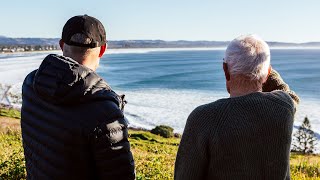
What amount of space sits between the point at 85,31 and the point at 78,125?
1.93 feet

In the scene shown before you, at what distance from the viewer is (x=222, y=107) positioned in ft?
8.69

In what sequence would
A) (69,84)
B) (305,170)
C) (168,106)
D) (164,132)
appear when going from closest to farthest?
(69,84) < (305,170) < (164,132) < (168,106)

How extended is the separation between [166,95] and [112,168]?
61.4 metres

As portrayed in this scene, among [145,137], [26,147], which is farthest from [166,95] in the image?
[26,147]

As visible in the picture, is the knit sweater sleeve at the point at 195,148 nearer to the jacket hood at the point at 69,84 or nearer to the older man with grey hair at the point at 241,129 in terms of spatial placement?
the older man with grey hair at the point at 241,129

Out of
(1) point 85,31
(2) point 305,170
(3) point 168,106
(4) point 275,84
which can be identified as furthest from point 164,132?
(1) point 85,31

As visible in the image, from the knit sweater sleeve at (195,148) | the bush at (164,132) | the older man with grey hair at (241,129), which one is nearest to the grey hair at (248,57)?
the older man with grey hair at (241,129)

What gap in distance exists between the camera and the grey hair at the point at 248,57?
8.87 ft

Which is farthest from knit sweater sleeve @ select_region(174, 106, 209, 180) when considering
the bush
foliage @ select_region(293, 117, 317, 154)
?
the bush

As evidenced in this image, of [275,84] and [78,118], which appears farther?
[275,84]

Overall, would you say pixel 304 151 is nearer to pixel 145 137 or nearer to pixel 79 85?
pixel 145 137

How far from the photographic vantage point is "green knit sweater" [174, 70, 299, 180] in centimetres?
262

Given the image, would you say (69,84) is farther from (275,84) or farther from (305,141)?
(305,141)

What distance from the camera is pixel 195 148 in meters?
2.67
